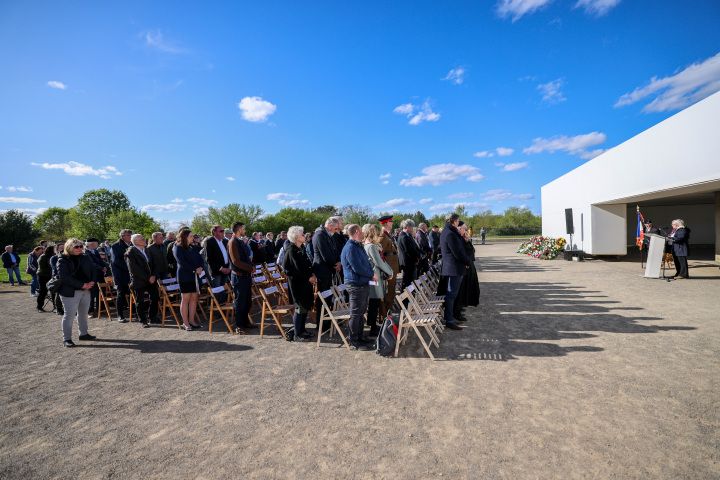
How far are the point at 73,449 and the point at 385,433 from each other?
258 centimetres

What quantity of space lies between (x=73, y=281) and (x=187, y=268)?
1605 mm

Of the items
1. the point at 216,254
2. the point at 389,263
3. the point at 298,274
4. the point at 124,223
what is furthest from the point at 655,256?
the point at 124,223

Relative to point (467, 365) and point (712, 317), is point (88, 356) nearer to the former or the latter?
point (467, 365)

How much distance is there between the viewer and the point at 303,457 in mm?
2492

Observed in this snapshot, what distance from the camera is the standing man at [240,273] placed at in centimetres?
559

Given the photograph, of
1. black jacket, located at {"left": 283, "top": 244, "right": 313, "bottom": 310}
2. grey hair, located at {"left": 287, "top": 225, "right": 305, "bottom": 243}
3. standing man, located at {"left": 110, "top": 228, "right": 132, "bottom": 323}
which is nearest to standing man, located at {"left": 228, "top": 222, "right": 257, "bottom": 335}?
black jacket, located at {"left": 283, "top": 244, "right": 313, "bottom": 310}

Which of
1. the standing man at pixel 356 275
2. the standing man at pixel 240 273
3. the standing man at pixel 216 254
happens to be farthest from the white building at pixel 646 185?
the standing man at pixel 216 254

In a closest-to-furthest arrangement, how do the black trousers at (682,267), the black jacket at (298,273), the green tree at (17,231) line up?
the black jacket at (298,273) → the black trousers at (682,267) → the green tree at (17,231)

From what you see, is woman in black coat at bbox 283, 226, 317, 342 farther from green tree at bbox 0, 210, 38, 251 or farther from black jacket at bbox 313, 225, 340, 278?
green tree at bbox 0, 210, 38, 251

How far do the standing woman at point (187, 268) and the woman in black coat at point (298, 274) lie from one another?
A: 2.06 meters

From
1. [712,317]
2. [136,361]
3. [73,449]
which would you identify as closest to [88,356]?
[136,361]

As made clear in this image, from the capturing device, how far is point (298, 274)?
503cm

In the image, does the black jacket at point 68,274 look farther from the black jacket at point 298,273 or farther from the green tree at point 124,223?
the green tree at point 124,223

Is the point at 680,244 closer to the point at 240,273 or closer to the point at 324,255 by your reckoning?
the point at 324,255
